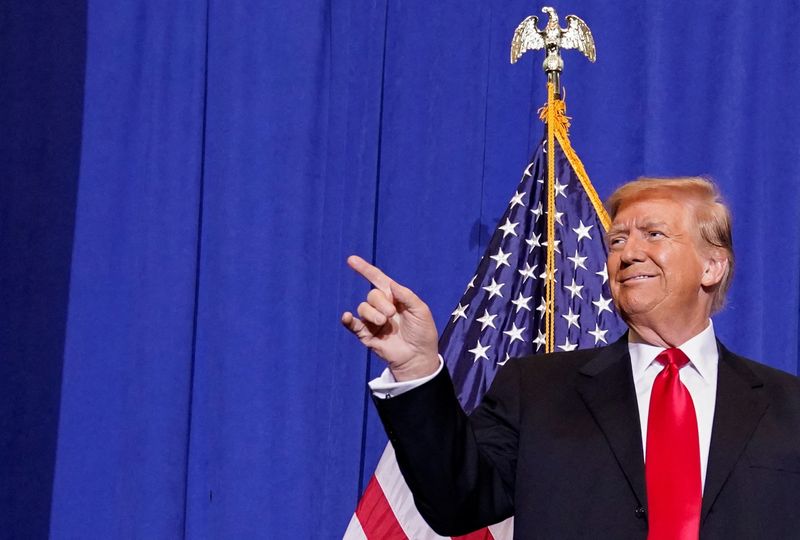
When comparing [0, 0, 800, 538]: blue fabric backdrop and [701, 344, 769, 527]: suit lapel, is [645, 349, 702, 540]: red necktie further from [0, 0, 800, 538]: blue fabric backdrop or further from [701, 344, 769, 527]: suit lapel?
[0, 0, 800, 538]: blue fabric backdrop

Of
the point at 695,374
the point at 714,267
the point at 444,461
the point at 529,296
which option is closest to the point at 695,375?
the point at 695,374

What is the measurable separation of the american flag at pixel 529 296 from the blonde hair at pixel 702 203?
2.01 ft

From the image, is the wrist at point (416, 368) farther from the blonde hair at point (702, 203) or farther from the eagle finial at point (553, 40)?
the eagle finial at point (553, 40)

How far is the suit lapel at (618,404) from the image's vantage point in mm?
1635

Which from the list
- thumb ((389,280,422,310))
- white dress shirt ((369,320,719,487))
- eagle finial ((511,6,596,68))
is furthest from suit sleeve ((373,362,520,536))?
eagle finial ((511,6,596,68))

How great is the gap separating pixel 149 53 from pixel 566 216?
1.42 m

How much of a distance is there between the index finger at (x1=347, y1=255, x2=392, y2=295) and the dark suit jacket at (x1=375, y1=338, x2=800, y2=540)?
0.62ft

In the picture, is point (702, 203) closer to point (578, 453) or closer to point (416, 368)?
point (578, 453)

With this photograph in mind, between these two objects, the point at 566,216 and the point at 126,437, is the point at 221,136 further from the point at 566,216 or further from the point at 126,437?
the point at 566,216

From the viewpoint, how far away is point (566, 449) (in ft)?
5.52

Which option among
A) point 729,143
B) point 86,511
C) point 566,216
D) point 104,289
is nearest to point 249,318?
point 104,289

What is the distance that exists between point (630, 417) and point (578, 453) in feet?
0.34

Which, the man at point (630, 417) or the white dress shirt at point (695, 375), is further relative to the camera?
the white dress shirt at point (695, 375)

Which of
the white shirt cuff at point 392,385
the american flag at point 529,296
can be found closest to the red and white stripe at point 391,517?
the american flag at point 529,296
